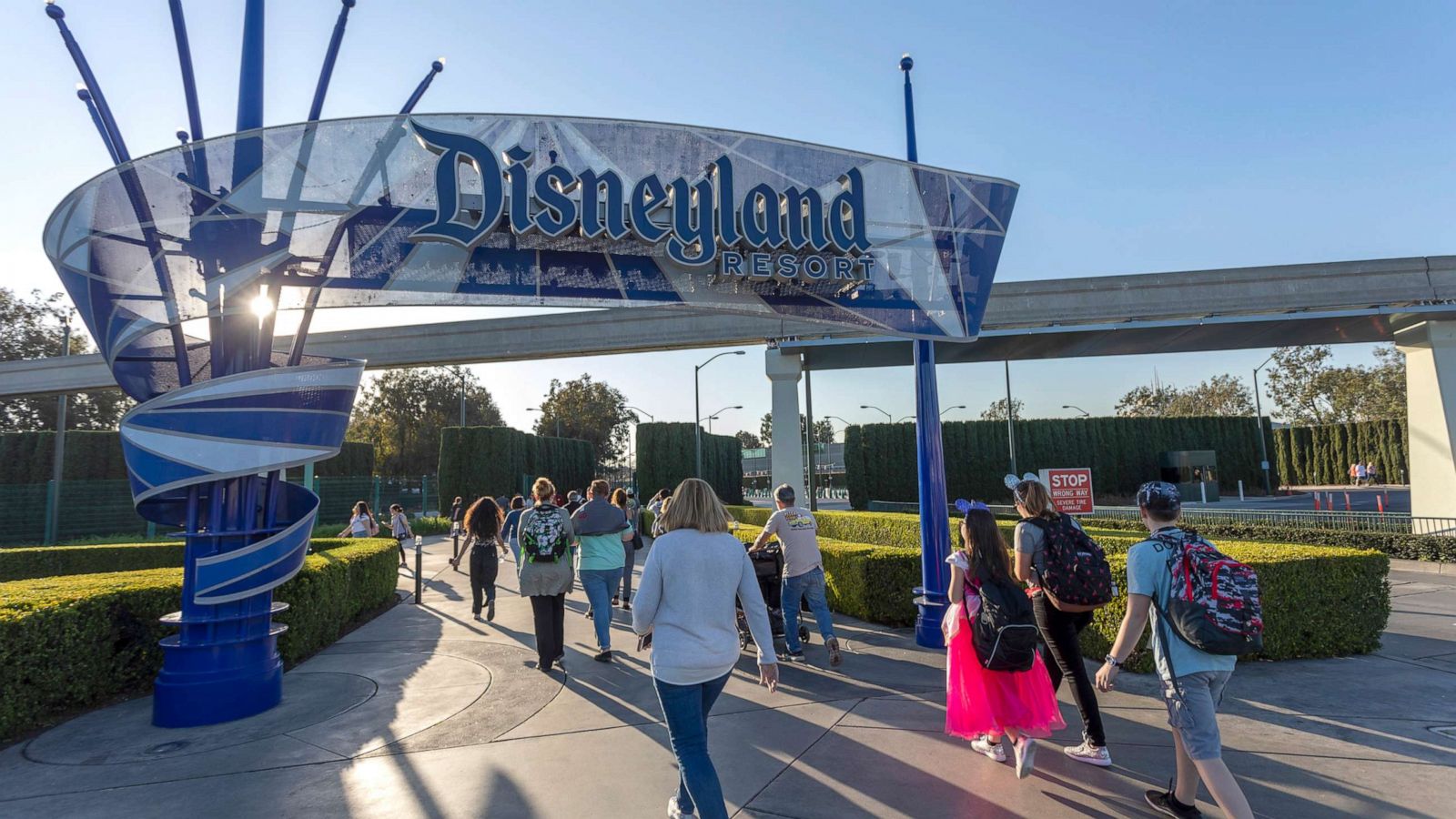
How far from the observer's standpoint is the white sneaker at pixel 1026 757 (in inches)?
164

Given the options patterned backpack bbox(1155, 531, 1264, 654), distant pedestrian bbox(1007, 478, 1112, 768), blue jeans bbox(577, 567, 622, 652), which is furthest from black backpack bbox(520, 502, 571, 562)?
patterned backpack bbox(1155, 531, 1264, 654)

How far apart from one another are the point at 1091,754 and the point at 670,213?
5982mm

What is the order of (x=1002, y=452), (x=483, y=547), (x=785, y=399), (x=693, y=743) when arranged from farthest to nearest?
(x=1002, y=452) < (x=785, y=399) < (x=483, y=547) < (x=693, y=743)

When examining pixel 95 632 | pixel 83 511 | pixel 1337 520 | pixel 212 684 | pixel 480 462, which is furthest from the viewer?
pixel 480 462

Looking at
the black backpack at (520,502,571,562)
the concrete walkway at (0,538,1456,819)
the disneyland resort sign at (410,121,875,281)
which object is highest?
the disneyland resort sign at (410,121,875,281)

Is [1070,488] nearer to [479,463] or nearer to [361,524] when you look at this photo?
[361,524]

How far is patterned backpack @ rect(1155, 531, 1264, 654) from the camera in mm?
3348

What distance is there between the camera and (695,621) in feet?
11.3

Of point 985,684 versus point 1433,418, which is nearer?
point 985,684

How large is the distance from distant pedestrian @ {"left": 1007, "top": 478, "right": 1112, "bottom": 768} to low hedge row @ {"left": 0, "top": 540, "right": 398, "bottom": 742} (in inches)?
273

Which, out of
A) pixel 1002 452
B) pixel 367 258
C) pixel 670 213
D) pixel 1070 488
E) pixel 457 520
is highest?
pixel 670 213

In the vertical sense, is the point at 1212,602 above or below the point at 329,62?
below

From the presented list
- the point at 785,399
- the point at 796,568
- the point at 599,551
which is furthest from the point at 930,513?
the point at 785,399

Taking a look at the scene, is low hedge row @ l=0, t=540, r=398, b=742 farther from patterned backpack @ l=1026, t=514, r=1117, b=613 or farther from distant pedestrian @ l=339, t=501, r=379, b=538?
distant pedestrian @ l=339, t=501, r=379, b=538
